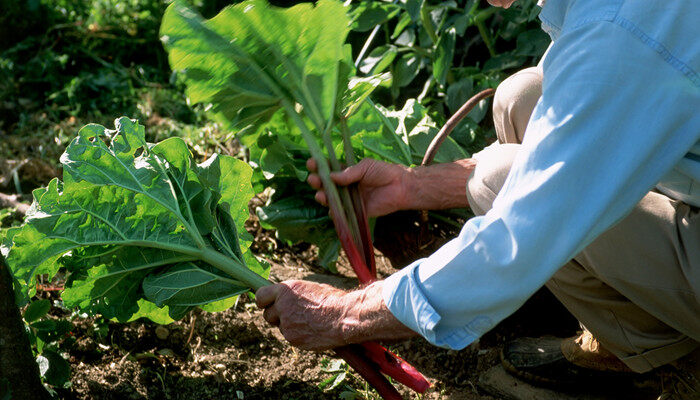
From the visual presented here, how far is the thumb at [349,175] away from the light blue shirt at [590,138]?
3.32 ft

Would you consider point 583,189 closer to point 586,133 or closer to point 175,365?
point 586,133

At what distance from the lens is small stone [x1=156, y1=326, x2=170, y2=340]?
2584mm

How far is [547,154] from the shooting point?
1508 mm

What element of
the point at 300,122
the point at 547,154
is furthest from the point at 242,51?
the point at 547,154

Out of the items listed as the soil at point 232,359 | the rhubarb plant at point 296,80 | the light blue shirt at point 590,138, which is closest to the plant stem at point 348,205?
the rhubarb plant at point 296,80

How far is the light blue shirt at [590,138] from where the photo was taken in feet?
4.78

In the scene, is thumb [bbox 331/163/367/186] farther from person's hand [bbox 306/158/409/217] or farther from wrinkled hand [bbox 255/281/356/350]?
wrinkled hand [bbox 255/281/356/350]

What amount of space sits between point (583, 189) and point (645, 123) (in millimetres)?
169

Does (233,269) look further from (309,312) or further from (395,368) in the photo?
(395,368)

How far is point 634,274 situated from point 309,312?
2.75ft

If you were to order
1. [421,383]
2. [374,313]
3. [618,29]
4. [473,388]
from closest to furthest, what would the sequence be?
[618,29]
[374,313]
[421,383]
[473,388]

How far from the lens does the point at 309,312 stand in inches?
79.7

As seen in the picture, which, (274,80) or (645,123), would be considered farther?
(274,80)

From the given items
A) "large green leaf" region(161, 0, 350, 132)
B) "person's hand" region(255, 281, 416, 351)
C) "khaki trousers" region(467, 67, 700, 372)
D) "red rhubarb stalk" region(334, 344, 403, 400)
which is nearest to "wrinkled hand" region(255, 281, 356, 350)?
"person's hand" region(255, 281, 416, 351)
